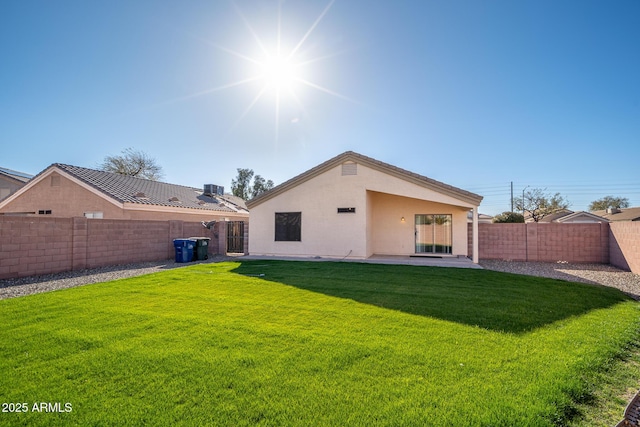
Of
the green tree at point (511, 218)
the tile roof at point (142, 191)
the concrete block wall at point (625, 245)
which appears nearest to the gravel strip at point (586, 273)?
the concrete block wall at point (625, 245)

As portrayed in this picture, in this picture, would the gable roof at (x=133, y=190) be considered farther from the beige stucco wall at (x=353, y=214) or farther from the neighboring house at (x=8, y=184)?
the beige stucco wall at (x=353, y=214)

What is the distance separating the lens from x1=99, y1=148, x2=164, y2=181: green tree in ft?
106

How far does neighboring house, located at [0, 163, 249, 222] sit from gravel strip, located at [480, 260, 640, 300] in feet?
61.9

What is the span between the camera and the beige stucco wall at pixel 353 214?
42.8 feet

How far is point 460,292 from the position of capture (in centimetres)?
682

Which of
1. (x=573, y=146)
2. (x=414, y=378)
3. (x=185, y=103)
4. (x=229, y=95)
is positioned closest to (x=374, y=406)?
(x=414, y=378)

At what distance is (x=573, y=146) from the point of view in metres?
19.2

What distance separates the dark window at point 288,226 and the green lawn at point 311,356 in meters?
7.74

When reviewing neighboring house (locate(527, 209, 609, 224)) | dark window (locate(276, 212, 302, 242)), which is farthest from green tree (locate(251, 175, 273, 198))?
neighboring house (locate(527, 209, 609, 224))

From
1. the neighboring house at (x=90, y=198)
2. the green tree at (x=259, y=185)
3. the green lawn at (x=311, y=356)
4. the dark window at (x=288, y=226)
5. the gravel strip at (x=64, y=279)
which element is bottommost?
the gravel strip at (x=64, y=279)

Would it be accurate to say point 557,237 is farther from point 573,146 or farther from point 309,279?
point 309,279

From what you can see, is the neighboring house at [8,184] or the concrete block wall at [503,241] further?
the neighboring house at [8,184]

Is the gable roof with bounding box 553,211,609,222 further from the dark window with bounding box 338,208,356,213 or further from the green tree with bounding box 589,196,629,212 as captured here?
the dark window with bounding box 338,208,356,213

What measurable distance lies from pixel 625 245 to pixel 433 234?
710 centimetres
